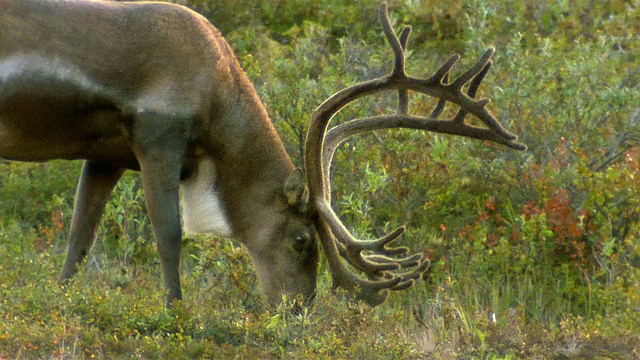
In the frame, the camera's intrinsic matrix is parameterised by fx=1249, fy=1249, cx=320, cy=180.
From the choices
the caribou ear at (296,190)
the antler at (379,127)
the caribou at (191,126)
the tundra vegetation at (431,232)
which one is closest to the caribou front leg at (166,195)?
the caribou at (191,126)

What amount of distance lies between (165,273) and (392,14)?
195 inches

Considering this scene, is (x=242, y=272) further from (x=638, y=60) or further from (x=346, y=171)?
(x=638, y=60)

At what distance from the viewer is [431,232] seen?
8984 millimetres

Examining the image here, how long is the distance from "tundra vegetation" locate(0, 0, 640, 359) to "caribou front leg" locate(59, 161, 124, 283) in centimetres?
15

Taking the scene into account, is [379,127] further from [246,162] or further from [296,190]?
[246,162]

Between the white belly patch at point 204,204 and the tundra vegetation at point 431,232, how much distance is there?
0.49 meters

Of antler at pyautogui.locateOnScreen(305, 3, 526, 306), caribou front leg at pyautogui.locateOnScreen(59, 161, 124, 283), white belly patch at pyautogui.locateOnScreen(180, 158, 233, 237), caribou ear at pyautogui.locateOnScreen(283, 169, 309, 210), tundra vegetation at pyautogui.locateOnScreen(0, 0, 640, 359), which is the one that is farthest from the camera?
caribou front leg at pyautogui.locateOnScreen(59, 161, 124, 283)

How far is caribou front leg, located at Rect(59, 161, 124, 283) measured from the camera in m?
7.82

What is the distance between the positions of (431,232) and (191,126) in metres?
2.45

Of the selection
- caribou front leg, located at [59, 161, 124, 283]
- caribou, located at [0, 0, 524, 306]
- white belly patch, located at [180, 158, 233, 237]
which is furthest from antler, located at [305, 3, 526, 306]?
caribou front leg, located at [59, 161, 124, 283]

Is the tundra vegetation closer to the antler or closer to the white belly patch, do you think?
the antler

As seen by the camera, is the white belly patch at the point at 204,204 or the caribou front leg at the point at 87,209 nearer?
the white belly patch at the point at 204,204

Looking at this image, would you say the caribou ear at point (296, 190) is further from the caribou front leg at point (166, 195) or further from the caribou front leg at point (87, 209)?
the caribou front leg at point (87, 209)

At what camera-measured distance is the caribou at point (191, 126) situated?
7.01m
